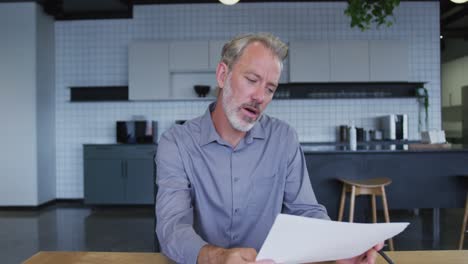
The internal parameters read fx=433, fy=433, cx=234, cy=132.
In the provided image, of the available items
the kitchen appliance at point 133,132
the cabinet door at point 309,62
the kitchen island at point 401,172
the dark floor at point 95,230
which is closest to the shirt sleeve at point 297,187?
the kitchen island at point 401,172

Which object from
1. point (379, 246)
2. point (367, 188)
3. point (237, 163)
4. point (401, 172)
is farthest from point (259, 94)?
point (401, 172)

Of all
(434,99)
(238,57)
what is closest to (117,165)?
(434,99)

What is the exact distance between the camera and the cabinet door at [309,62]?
607 centimetres

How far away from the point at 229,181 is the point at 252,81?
33 centimetres

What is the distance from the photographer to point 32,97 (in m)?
6.04

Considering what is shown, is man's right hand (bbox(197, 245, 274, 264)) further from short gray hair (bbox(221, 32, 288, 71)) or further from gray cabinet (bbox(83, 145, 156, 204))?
gray cabinet (bbox(83, 145, 156, 204))

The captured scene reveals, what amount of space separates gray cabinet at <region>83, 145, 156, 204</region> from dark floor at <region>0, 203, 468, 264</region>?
20 centimetres

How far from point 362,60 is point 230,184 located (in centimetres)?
515

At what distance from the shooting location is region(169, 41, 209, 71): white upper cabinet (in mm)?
6172

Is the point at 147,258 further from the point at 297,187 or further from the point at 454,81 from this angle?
the point at 454,81

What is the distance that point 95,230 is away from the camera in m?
4.91

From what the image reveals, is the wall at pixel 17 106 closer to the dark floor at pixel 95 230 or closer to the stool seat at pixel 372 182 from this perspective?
the dark floor at pixel 95 230

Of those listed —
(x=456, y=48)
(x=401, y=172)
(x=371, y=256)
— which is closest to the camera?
(x=371, y=256)

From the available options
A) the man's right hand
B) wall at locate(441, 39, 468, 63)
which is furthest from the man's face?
wall at locate(441, 39, 468, 63)
